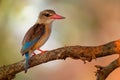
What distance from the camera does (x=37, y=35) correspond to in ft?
10.6

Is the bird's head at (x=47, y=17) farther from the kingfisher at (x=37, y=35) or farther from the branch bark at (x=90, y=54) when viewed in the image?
the branch bark at (x=90, y=54)

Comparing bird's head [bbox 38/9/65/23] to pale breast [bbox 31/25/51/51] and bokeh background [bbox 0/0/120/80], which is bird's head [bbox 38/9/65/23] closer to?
pale breast [bbox 31/25/51/51]

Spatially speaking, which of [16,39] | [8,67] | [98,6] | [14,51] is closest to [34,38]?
[8,67]

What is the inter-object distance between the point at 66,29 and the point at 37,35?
93.8 inches

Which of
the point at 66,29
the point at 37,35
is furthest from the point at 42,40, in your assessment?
the point at 66,29

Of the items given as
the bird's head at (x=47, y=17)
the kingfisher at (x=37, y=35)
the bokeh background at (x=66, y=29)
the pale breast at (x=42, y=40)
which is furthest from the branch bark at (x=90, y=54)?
the bokeh background at (x=66, y=29)

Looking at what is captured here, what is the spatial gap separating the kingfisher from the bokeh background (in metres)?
0.96

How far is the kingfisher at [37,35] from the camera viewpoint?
3109 mm

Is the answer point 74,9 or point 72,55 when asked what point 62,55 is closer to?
point 72,55

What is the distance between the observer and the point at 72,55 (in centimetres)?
276

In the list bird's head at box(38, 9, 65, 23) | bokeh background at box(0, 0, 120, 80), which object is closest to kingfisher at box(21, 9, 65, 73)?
bird's head at box(38, 9, 65, 23)

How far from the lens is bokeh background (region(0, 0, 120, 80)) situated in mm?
4789

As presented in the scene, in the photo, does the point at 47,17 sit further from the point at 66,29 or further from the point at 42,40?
the point at 66,29

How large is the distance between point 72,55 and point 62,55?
5 centimetres
